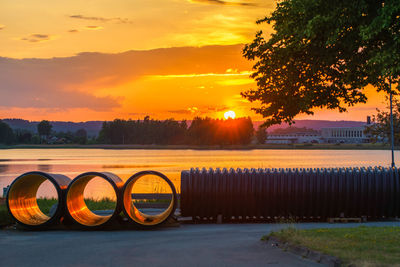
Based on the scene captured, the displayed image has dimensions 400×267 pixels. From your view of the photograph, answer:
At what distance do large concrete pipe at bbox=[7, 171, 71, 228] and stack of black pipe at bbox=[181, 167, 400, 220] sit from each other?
4100mm

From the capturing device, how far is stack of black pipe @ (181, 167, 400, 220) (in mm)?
19094

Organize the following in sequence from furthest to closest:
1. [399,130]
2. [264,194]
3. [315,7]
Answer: [399,130], [264,194], [315,7]

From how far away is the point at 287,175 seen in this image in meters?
19.4

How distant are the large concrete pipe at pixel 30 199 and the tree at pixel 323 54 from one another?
870 centimetres

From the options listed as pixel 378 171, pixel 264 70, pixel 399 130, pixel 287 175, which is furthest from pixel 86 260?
pixel 399 130

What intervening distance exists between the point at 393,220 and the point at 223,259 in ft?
34.7

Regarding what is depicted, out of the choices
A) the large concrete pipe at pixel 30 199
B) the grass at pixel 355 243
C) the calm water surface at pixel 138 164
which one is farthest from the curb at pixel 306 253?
the calm water surface at pixel 138 164

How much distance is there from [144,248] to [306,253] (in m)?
3.78

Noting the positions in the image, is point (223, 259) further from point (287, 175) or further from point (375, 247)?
point (287, 175)

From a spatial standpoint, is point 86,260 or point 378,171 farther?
point 378,171

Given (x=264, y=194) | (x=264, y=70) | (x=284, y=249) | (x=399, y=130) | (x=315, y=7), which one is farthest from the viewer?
(x=399, y=130)

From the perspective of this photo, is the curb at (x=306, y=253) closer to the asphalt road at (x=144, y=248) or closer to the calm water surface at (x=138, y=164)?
the asphalt road at (x=144, y=248)

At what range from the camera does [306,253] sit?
1120 cm

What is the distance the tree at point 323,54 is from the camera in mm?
12453
